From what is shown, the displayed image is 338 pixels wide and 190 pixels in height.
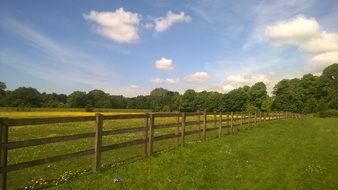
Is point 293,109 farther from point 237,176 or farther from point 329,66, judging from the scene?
point 237,176

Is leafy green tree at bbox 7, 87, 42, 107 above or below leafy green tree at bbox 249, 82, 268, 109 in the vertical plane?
below

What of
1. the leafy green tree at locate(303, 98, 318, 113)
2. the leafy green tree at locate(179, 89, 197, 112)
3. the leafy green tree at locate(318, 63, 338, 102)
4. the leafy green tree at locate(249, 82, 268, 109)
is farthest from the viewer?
the leafy green tree at locate(179, 89, 197, 112)

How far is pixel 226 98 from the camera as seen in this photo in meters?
135

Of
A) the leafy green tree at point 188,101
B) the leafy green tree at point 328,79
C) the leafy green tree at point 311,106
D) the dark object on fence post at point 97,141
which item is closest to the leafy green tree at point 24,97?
the leafy green tree at point 188,101

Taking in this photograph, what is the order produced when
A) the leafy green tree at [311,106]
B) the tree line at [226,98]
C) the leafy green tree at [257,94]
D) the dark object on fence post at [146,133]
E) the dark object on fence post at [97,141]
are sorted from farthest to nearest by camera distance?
the leafy green tree at [257,94]
the tree line at [226,98]
the leafy green tree at [311,106]
the dark object on fence post at [146,133]
the dark object on fence post at [97,141]

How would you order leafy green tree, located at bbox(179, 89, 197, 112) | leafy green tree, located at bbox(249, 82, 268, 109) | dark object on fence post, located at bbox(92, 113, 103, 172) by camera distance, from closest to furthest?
dark object on fence post, located at bbox(92, 113, 103, 172)
leafy green tree, located at bbox(249, 82, 268, 109)
leafy green tree, located at bbox(179, 89, 197, 112)

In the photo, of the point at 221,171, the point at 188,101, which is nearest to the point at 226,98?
the point at 188,101

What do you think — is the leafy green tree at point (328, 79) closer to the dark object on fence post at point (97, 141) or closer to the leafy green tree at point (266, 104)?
the leafy green tree at point (266, 104)

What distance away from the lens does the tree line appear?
10988 cm

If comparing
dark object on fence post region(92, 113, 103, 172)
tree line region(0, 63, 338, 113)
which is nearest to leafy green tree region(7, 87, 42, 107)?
tree line region(0, 63, 338, 113)

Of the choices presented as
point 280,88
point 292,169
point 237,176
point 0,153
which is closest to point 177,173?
point 237,176

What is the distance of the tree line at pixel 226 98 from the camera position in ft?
361

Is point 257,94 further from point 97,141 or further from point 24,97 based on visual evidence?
point 97,141

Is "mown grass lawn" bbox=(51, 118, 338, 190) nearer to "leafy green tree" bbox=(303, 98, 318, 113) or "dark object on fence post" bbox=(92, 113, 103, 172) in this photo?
"dark object on fence post" bbox=(92, 113, 103, 172)
